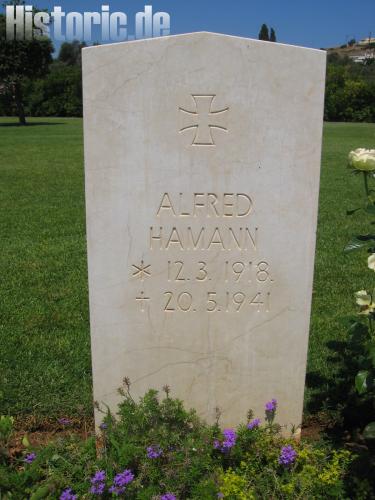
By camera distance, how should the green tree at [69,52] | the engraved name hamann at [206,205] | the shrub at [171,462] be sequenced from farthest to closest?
the green tree at [69,52] < the engraved name hamann at [206,205] < the shrub at [171,462]

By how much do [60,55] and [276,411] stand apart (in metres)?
76.1

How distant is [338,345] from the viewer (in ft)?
11.1

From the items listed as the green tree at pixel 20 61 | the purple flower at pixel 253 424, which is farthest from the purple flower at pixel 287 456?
the green tree at pixel 20 61

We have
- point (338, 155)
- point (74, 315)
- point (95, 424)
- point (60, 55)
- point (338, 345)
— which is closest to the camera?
point (95, 424)

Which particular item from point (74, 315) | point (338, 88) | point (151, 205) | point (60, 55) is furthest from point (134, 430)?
point (60, 55)

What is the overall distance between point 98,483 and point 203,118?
5.52 ft

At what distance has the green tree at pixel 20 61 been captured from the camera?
36344mm

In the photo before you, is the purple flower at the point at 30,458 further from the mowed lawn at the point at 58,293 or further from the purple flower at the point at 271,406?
the purple flower at the point at 271,406

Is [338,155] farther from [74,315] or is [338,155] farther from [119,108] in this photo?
[119,108]

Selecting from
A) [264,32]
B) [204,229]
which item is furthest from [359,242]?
[264,32]

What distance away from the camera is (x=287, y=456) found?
268 centimetres

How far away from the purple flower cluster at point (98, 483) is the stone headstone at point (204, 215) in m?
0.49

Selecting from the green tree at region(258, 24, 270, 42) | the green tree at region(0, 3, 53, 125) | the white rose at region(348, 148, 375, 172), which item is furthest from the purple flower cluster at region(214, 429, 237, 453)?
the green tree at region(258, 24, 270, 42)

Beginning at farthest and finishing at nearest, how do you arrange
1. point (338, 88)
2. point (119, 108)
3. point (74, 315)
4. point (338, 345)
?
1. point (338, 88)
2. point (74, 315)
3. point (338, 345)
4. point (119, 108)
